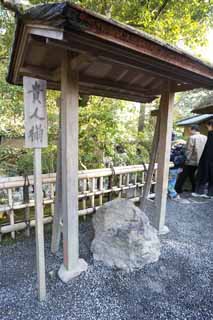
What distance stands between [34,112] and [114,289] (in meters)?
1.83

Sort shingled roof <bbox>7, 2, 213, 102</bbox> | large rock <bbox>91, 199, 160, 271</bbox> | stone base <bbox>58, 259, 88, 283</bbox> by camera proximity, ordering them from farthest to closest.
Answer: large rock <bbox>91, 199, 160, 271</bbox>
stone base <bbox>58, 259, 88, 283</bbox>
shingled roof <bbox>7, 2, 213, 102</bbox>

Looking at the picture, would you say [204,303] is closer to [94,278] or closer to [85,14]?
[94,278]

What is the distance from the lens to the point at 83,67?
6.93 ft

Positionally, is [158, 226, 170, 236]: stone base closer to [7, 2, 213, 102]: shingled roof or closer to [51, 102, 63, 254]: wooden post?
[51, 102, 63, 254]: wooden post

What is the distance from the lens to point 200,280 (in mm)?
2002

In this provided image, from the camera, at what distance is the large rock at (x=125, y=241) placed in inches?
84.7

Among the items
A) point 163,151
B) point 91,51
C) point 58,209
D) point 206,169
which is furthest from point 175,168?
point 91,51

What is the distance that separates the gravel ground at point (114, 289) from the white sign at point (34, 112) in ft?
4.64

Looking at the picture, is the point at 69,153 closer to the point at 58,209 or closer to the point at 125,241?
the point at 58,209

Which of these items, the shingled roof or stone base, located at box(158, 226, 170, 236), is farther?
stone base, located at box(158, 226, 170, 236)

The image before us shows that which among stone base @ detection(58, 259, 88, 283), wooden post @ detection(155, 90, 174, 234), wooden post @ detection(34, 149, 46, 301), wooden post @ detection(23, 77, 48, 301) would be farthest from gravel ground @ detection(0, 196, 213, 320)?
wooden post @ detection(23, 77, 48, 301)

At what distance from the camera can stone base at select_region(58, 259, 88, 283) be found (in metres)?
1.94

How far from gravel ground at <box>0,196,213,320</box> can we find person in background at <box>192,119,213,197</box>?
2447 millimetres

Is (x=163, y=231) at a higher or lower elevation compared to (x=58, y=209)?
lower
